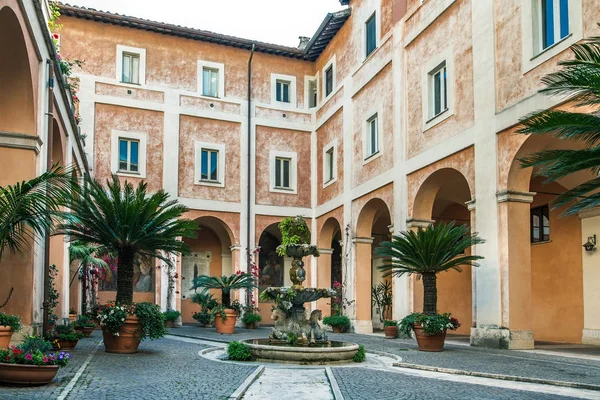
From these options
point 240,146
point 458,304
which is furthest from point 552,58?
point 240,146

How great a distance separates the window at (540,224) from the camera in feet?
60.6

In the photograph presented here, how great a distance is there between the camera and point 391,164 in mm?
19891

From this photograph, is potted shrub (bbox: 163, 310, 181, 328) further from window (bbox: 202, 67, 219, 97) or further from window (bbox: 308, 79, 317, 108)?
window (bbox: 308, 79, 317, 108)

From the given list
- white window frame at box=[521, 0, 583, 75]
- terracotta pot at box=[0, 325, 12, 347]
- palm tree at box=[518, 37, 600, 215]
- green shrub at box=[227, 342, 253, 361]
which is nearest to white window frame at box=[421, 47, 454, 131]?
white window frame at box=[521, 0, 583, 75]

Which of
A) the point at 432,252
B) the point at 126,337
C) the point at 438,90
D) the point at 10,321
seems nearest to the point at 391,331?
the point at 432,252

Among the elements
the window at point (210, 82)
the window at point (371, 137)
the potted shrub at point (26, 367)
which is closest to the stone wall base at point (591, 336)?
the window at point (371, 137)

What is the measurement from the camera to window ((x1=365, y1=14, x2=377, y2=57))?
22.0 meters

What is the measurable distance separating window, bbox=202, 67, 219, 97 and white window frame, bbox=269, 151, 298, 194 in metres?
3.25

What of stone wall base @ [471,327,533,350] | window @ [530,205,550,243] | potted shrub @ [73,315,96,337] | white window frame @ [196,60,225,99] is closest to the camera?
stone wall base @ [471,327,533,350]

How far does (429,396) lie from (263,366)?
3189 millimetres

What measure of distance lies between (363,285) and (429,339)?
28.5 ft

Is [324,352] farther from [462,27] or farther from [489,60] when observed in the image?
[462,27]

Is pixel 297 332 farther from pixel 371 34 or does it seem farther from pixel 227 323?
pixel 371 34

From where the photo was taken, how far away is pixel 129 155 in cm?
2464
